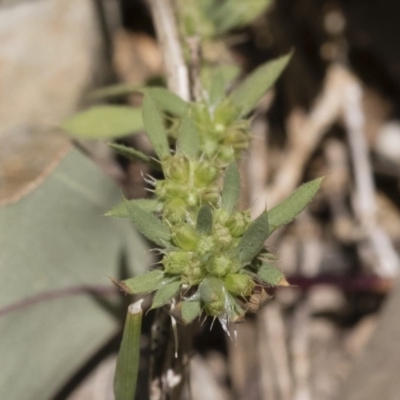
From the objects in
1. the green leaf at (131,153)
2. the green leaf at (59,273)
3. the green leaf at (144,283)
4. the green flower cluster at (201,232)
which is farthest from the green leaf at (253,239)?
the green leaf at (59,273)

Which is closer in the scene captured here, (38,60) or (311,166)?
(38,60)

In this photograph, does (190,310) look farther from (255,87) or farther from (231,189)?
(255,87)

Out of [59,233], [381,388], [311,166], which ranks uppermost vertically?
[59,233]

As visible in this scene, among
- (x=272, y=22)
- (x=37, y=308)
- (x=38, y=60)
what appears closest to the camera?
(x=37, y=308)

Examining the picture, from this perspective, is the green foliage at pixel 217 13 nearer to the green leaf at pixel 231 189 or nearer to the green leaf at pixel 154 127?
the green leaf at pixel 154 127

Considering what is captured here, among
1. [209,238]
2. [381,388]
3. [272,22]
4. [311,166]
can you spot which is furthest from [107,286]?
[272,22]

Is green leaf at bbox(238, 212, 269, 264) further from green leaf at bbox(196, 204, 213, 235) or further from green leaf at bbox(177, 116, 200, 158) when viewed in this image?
green leaf at bbox(177, 116, 200, 158)

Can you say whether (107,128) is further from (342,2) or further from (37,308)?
(342,2)

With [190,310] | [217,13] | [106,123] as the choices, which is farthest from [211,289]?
[217,13]
